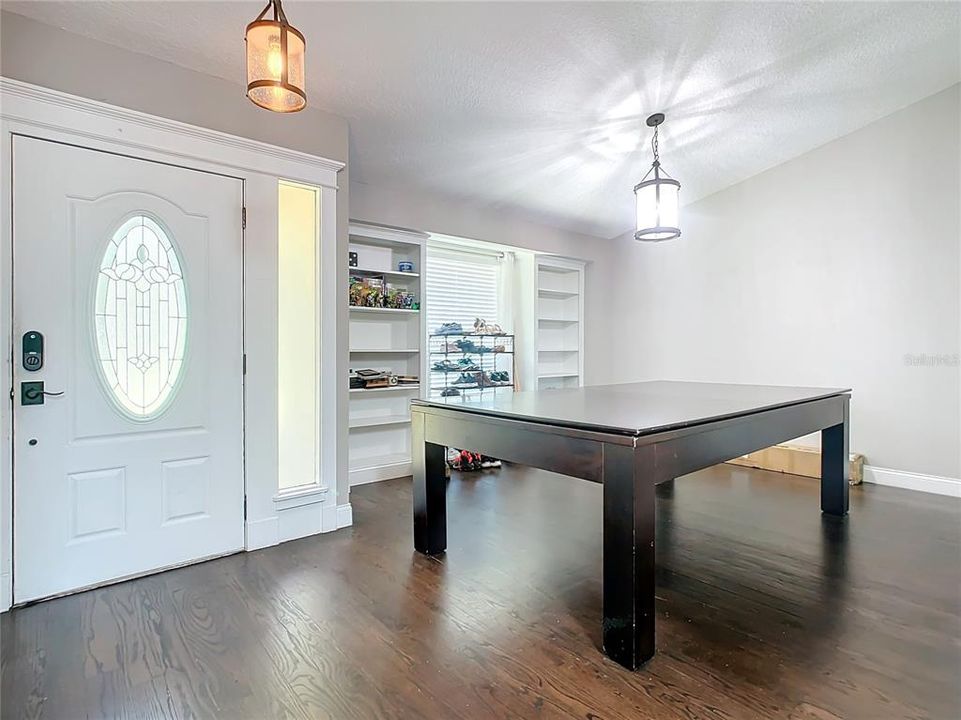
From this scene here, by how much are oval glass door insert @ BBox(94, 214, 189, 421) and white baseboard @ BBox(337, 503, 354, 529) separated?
4.00ft

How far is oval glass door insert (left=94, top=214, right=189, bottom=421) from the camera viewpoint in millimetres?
2568

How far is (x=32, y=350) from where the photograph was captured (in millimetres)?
2355

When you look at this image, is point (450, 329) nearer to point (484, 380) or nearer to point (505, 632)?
point (484, 380)

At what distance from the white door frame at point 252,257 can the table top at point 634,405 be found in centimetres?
93

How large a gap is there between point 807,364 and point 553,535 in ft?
10.4

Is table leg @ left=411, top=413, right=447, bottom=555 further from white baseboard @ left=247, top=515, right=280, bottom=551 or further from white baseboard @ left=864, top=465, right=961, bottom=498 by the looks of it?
white baseboard @ left=864, top=465, right=961, bottom=498

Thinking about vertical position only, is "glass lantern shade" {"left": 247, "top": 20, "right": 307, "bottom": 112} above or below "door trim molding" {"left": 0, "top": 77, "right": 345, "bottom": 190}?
below

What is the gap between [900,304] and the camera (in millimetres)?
4246

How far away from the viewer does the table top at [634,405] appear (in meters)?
1.98

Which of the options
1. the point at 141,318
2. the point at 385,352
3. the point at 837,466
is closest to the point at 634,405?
the point at 837,466

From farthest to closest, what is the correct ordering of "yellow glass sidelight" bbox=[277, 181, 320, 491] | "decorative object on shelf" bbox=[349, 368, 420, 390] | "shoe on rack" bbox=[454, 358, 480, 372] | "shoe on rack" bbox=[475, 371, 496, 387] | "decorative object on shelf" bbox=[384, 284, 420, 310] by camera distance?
"shoe on rack" bbox=[475, 371, 496, 387] < "shoe on rack" bbox=[454, 358, 480, 372] < "decorative object on shelf" bbox=[384, 284, 420, 310] < "decorative object on shelf" bbox=[349, 368, 420, 390] < "yellow glass sidelight" bbox=[277, 181, 320, 491]

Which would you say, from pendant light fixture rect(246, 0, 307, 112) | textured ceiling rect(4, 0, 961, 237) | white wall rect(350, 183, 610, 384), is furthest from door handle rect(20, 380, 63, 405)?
white wall rect(350, 183, 610, 384)

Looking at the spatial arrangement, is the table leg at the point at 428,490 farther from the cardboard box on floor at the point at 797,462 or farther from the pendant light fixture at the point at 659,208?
the cardboard box on floor at the point at 797,462

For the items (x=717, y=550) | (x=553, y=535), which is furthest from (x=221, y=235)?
(x=717, y=550)
